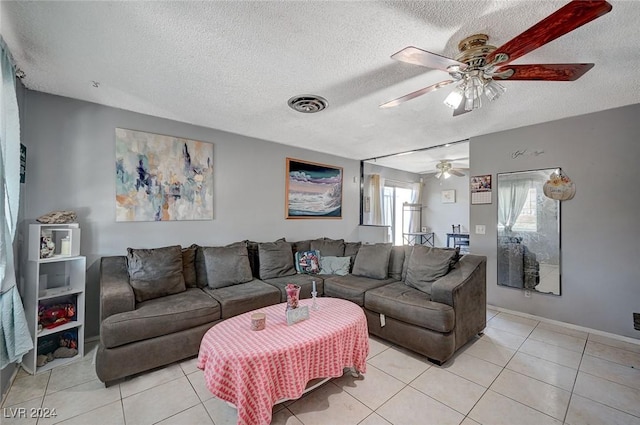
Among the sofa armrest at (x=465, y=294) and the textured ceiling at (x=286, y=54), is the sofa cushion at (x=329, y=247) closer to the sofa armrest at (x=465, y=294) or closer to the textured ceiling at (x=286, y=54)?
the sofa armrest at (x=465, y=294)

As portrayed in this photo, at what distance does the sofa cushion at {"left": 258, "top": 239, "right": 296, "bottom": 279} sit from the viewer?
3.35 metres

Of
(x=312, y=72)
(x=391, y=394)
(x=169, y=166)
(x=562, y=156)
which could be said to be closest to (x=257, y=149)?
(x=169, y=166)

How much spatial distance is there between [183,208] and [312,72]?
2.22 metres

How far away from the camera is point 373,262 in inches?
132

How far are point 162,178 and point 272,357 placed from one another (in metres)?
2.48

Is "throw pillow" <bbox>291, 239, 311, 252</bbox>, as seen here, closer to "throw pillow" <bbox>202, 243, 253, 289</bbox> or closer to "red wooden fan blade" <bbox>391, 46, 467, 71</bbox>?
"throw pillow" <bbox>202, 243, 253, 289</bbox>

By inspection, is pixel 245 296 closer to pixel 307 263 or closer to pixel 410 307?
pixel 307 263

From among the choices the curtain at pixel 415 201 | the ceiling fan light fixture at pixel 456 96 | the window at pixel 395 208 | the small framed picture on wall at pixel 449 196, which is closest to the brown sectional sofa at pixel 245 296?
the ceiling fan light fixture at pixel 456 96

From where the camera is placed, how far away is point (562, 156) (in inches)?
121

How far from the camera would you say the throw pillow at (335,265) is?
3.58m

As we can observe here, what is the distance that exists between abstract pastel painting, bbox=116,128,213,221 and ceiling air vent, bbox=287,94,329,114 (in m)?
1.42

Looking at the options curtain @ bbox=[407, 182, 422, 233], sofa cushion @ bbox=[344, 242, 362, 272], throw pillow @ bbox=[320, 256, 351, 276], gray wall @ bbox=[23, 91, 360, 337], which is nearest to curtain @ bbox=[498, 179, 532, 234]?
sofa cushion @ bbox=[344, 242, 362, 272]

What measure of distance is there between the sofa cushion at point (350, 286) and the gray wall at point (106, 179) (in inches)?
50.8

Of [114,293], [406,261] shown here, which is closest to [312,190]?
[406,261]
